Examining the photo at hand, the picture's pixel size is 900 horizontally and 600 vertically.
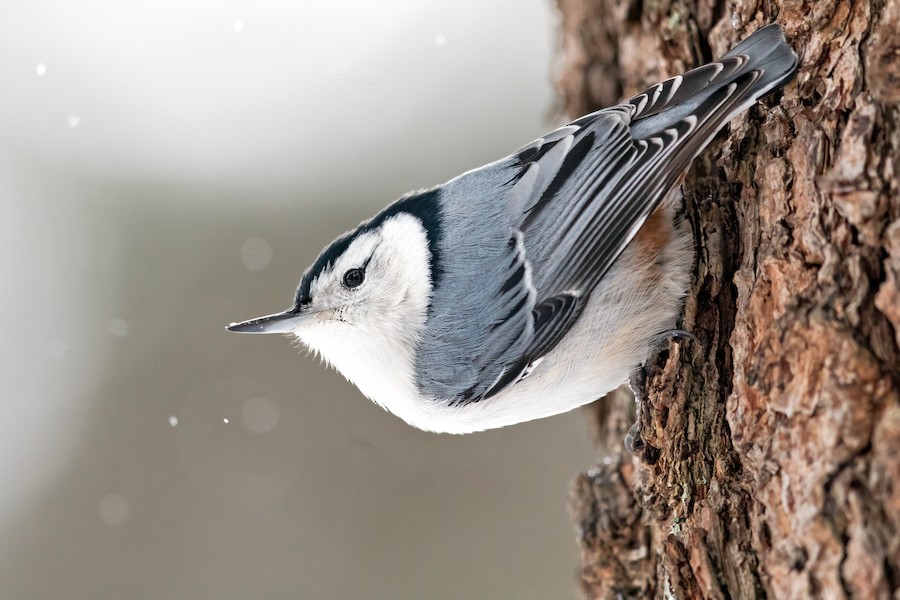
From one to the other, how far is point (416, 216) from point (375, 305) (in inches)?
9.1

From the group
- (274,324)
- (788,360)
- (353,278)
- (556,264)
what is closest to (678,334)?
(556,264)

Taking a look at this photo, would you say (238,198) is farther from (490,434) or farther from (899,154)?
(899,154)

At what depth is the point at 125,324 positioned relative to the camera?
4.30m

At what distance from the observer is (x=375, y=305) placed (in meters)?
1.96

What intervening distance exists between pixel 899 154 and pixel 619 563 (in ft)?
3.89

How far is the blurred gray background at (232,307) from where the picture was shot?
3.89m

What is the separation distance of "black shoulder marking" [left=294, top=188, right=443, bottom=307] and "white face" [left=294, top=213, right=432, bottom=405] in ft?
0.04

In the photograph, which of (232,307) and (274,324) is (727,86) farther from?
(232,307)

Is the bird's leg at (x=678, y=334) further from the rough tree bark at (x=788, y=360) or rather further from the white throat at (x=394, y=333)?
the white throat at (x=394, y=333)

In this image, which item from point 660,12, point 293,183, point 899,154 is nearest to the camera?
point 899,154

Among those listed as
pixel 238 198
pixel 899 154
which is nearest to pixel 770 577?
pixel 899 154

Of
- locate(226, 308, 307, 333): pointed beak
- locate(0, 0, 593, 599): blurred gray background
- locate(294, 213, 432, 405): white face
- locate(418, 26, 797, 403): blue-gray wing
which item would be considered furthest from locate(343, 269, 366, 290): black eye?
locate(0, 0, 593, 599): blurred gray background

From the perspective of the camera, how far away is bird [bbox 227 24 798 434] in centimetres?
163

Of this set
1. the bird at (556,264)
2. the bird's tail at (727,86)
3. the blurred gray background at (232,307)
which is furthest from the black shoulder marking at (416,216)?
the blurred gray background at (232,307)
